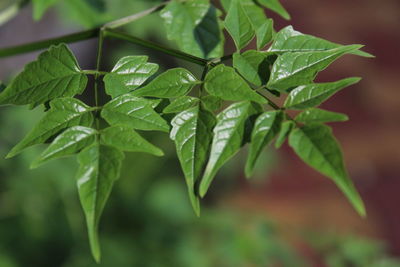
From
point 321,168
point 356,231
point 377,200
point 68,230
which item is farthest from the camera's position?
point 377,200

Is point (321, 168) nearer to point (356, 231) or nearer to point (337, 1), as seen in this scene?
point (356, 231)

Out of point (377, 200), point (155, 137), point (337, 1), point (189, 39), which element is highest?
point (189, 39)

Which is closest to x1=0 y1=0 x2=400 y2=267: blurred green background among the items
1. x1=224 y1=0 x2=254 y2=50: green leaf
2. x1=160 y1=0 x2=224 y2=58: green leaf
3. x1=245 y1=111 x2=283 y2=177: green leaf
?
x1=160 y1=0 x2=224 y2=58: green leaf

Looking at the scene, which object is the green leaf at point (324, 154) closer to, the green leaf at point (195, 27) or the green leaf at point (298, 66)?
the green leaf at point (298, 66)

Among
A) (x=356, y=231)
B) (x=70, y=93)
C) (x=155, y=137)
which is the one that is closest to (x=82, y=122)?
(x=70, y=93)

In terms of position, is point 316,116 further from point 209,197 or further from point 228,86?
point 209,197

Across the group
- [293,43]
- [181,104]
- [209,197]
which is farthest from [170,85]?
[209,197]

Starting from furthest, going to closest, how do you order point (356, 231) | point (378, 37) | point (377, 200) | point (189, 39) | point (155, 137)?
point (378, 37) → point (377, 200) → point (356, 231) → point (155, 137) → point (189, 39)

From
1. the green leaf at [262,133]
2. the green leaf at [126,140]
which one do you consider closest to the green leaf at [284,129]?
the green leaf at [262,133]
